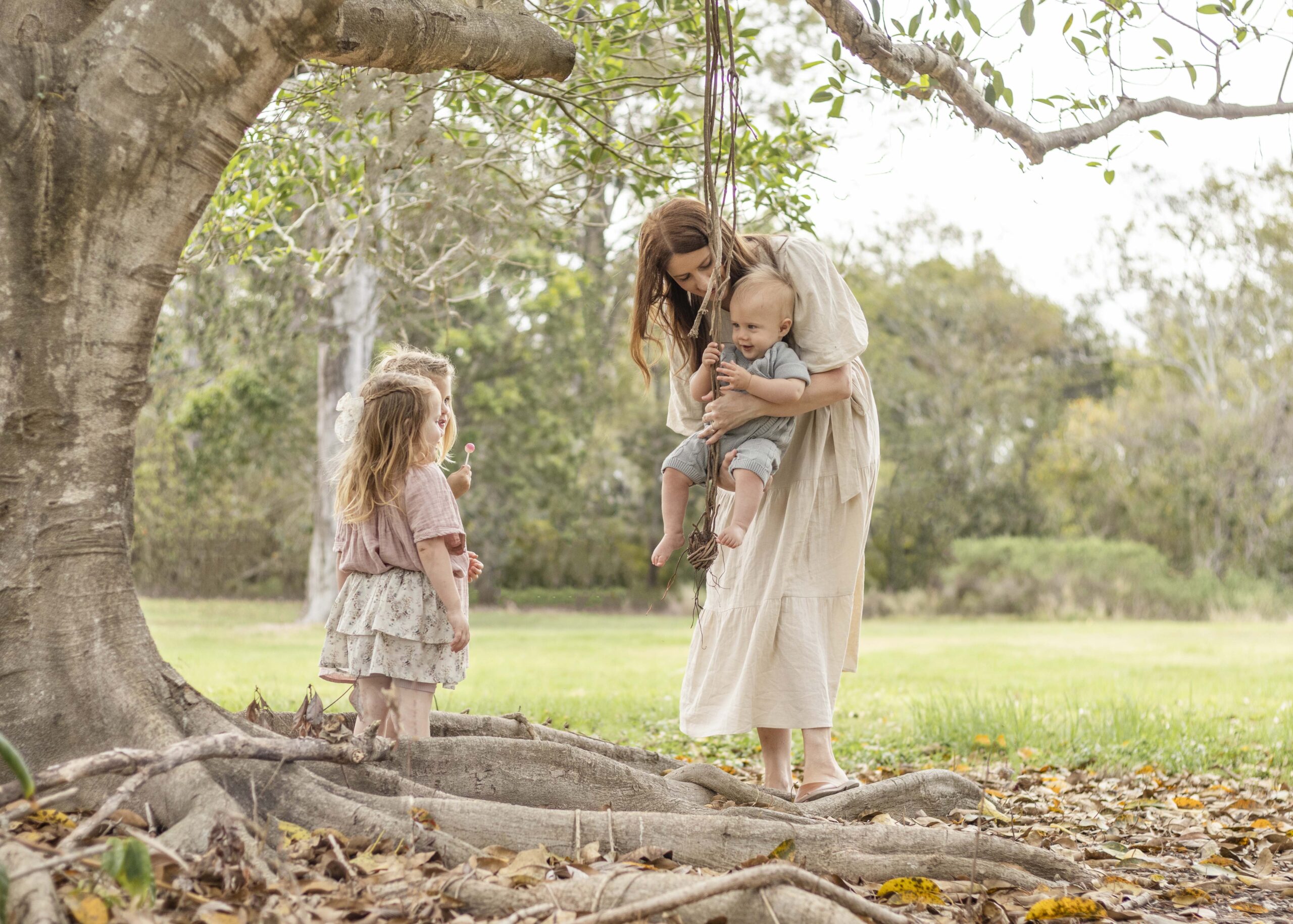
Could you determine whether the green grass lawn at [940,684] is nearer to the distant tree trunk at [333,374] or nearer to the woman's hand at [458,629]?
the distant tree trunk at [333,374]

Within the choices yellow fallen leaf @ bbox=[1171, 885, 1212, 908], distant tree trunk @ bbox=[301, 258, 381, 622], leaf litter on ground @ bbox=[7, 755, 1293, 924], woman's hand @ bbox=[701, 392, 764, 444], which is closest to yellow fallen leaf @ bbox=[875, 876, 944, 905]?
leaf litter on ground @ bbox=[7, 755, 1293, 924]

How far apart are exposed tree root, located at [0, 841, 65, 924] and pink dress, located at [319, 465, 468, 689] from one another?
199 centimetres

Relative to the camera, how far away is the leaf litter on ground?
2.13 metres

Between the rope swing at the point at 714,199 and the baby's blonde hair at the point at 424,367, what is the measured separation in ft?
3.78

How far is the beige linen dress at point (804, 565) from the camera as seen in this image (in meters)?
3.97

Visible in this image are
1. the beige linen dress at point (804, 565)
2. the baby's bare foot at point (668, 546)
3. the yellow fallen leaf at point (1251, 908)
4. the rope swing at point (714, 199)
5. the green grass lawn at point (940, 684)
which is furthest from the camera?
the green grass lawn at point (940, 684)

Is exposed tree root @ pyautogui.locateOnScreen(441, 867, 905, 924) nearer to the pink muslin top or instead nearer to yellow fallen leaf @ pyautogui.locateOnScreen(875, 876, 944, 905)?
yellow fallen leaf @ pyautogui.locateOnScreen(875, 876, 944, 905)

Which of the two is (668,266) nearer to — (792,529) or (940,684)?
(792,529)

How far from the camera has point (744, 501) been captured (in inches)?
151

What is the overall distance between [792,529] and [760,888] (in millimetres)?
1969

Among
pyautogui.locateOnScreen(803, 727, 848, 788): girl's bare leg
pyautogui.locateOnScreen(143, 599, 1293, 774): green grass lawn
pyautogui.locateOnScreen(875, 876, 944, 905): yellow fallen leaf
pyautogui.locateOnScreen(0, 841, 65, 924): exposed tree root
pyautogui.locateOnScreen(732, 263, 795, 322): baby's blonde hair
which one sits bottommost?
pyautogui.locateOnScreen(143, 599, 1293, 774): green grass lawn

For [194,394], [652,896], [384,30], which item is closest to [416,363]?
[384,30]

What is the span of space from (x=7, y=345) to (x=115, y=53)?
754mm

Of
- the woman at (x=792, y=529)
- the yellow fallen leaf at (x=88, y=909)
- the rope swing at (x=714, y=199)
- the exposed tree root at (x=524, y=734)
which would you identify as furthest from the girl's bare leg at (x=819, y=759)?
the yellow fallen leaf at (x=88, y=909)
